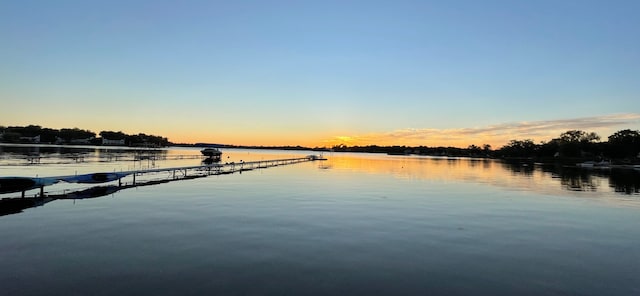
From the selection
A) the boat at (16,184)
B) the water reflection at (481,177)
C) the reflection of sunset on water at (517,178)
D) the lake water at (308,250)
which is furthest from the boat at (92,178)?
the reflection of sunset on water at (517,178)

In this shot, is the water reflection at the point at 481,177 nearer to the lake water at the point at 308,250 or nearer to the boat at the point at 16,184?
the boat at the point at 16,184

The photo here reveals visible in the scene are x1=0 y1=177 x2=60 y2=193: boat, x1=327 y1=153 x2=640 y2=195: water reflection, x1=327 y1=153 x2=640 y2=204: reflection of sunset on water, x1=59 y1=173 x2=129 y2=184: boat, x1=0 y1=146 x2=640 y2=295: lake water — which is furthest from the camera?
x1=327 y1=153 x2=640 y2=195: water reflection

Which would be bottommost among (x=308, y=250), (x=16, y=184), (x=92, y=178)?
(x=308, y=250)

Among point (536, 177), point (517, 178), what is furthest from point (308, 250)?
point (536, 177)

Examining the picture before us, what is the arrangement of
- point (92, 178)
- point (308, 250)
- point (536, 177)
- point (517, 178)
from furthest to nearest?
1. point (536, 177)
2. point (517, 178)
3. point (92, 178)
4. point (308, 250)

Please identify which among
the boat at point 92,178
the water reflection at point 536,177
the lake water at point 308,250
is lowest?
the water reflection at point 536,177

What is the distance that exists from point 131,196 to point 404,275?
21008 mm

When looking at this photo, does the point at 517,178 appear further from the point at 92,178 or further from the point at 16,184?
the point at 16,184

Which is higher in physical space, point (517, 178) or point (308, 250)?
point (308, 250)

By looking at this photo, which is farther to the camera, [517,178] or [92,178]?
[517,178]

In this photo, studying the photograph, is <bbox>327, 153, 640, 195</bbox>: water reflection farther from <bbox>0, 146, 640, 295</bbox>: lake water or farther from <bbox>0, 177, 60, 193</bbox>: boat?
<bbox>0, 177, 60, 193</bbox>: boat

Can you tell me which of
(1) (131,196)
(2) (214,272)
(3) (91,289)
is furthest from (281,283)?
A: (1) (131,196)

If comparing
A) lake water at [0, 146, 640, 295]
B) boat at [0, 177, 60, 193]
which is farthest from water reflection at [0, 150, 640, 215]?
→ lake water at [0, 146, 640, 295]

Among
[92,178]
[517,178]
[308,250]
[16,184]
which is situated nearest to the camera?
[308,250]
